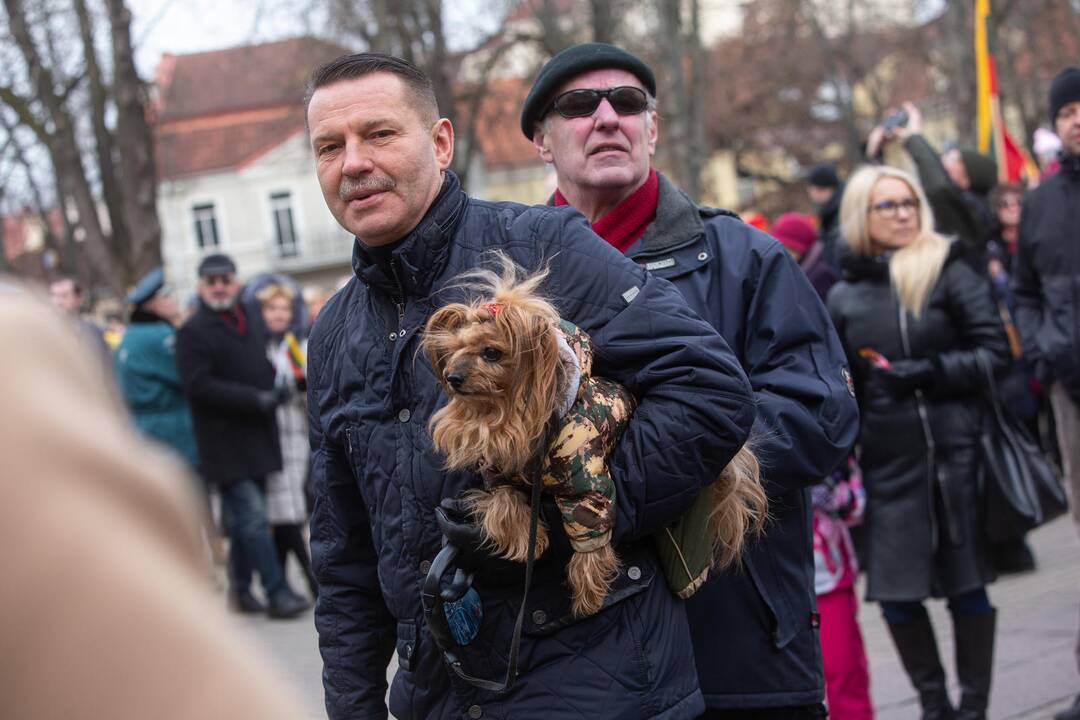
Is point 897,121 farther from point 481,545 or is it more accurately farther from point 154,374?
point 481,545

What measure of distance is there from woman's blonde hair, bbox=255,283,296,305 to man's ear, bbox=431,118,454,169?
24.1 ft

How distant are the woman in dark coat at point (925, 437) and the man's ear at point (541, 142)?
2081 millimetres

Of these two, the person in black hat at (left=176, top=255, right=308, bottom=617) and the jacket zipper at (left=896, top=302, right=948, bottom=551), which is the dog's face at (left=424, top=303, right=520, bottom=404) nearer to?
the jacket zipper at (left=896, top=302, right=948, bottom=551)

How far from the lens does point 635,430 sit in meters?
2.63

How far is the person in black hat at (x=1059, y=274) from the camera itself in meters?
6.02

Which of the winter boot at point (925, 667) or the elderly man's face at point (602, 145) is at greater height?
the elderly man's face at point (602, 145)

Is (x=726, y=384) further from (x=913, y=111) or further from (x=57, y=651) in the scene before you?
(x=913, y=111)

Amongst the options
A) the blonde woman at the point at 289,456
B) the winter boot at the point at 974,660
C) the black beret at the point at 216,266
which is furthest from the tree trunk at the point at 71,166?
the winter boot at the point at 974,660

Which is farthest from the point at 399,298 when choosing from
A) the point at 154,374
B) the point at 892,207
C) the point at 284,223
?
→ the point at 284,223

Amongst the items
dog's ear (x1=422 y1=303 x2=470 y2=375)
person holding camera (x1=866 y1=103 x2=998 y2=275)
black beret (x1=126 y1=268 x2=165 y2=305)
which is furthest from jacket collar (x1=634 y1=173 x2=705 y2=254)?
black beret (x1=126 y1=268 x2=165 y2=305)

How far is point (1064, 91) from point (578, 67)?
10.9 feet

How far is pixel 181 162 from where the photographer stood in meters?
67.1

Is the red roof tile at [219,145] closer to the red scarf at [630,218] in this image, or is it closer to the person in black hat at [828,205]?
the person in black hat at [828,205]

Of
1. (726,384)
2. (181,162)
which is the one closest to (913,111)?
(726,384)
